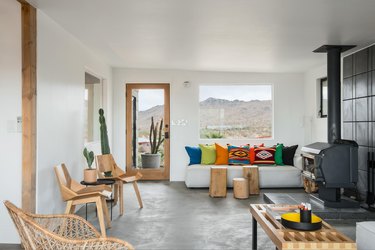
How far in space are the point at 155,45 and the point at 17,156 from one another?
2.51 m

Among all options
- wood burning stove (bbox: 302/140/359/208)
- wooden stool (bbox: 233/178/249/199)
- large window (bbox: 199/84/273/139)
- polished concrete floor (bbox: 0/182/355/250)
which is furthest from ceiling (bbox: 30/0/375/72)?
polished concrete floor (bbox: 0/182/355/250)

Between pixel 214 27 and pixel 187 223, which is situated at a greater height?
pixel 214 27

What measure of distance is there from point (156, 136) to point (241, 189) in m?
2.47

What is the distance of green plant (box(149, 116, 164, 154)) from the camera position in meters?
7.60

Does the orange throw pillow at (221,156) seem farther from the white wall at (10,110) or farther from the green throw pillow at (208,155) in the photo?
the white wall at (10,110)

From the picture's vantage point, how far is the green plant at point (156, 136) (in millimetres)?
7602

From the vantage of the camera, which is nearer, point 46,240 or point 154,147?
point 46,240

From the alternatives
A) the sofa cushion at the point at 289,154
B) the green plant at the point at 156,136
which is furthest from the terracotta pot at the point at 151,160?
the sofa cushion at the point at 289,154

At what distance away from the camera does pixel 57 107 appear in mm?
4199

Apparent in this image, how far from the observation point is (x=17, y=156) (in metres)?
3.53

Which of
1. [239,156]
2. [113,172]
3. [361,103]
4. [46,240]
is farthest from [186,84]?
[46,240]

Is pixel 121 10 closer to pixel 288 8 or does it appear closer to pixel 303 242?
pixel 288 8

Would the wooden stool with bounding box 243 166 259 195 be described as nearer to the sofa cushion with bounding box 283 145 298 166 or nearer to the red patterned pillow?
the red patterned pillow

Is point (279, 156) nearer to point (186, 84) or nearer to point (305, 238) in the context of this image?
point (186, 84)
